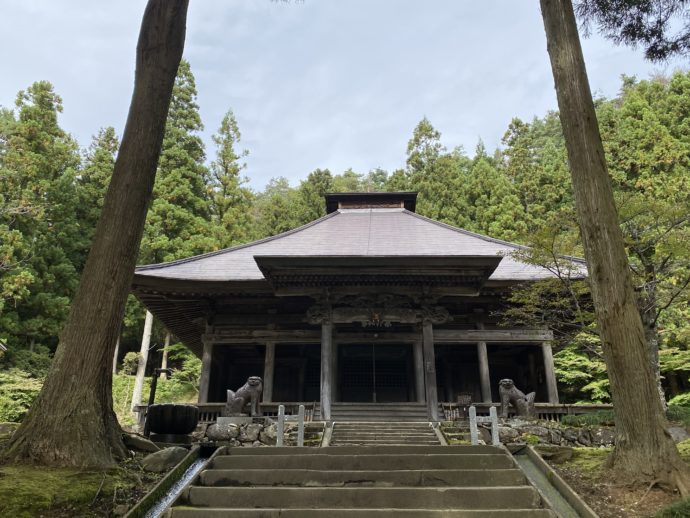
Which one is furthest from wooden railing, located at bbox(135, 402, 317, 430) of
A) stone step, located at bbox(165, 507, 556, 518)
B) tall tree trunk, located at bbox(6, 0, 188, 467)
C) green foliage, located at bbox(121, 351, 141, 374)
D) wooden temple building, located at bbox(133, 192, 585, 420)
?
green foliage, located at bbox(121, 351, 141, 374)

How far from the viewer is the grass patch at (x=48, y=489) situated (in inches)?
148

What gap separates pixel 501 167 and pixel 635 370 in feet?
84.5

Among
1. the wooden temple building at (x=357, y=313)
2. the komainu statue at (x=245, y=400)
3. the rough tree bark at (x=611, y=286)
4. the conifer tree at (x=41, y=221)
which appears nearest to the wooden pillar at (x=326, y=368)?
the wooden temple building at (x=357, y=313)

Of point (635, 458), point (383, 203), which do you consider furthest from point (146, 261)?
point (635, 458)

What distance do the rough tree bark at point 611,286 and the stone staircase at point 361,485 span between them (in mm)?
1071

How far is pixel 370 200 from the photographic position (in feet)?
61.2

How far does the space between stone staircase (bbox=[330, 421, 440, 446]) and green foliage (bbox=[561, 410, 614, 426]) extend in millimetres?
2670

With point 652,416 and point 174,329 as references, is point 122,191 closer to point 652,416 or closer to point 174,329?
point 652,416

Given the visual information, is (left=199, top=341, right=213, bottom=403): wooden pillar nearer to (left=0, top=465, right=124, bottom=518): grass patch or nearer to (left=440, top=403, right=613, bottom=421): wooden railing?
(left=440, top=403, right=613, bottom=421): wooden railing

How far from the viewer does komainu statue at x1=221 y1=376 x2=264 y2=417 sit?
10.0 m

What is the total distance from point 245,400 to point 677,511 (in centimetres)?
798

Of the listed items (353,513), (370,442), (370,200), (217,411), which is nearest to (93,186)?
(370,200)

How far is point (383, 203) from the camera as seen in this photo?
61.0ft

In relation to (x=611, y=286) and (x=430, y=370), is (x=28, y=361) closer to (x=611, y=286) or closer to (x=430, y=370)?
(x=430, y=370)
